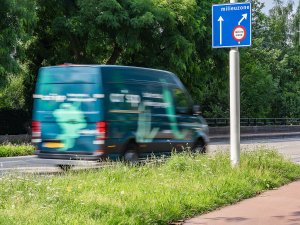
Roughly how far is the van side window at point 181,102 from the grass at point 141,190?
9.84 feet

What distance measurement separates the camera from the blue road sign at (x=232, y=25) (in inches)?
465

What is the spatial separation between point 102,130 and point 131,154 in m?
1.15

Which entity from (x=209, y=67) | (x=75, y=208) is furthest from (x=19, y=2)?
(x=75, y=208)

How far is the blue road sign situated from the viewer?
11812 mm

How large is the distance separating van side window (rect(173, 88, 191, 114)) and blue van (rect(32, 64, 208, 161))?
2.07 feet

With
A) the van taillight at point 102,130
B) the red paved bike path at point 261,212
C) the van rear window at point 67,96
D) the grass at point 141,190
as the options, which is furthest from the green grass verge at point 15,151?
the red paved bike path at point 261,212

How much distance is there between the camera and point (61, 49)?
103 ft

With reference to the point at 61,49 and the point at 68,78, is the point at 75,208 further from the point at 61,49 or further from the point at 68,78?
the point at 61,49

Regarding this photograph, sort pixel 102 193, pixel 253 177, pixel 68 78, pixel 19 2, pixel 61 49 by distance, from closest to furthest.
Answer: pixel 102 193 < pixel 253 177 < pixel 68 78 < pixel 19 2 < pixel 61 49

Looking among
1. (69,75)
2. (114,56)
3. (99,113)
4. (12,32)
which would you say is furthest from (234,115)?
(114,56)

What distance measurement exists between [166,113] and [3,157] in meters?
7.63

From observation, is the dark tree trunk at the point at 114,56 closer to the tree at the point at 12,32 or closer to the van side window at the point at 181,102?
the tree at the point at 12,32

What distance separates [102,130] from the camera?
12344mm

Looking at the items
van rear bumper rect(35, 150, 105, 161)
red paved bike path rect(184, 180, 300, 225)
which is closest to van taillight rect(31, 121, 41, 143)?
van rear bumper rect(35, 150, 105, 161)
